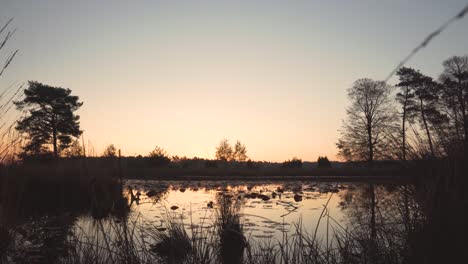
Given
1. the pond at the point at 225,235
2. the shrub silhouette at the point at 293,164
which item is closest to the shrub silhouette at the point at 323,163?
the shrub silhouette at the point at 293,164

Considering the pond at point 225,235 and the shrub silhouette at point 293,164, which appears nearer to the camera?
the pond at point 225,235

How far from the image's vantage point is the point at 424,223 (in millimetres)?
3625

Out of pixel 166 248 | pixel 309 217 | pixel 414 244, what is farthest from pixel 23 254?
pixel 309 217

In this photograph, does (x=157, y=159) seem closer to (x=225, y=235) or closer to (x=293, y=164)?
(x=293, y=164)

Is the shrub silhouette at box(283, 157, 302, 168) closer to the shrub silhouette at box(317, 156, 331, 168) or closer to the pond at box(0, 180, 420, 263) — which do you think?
the shrub silhouette at box(317, 156, 331, 168)

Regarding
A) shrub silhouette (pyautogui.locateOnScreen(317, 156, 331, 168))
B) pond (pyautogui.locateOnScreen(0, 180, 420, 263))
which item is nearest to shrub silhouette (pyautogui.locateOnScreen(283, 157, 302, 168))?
shrub silhouette (pyautogui.locateOnScreen(317, 156, 331, 168))

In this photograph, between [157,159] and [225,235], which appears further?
[157,159]

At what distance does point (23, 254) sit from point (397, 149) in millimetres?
6066

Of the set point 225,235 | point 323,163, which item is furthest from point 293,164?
point 225,235

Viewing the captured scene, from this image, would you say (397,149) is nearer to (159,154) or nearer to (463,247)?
(463,247)

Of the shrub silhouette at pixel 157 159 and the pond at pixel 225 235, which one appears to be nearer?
the pond at pixel 225 235

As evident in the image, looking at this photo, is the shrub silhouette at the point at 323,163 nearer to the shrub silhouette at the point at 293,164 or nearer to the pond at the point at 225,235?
the shrub silhouette at the point at 293,164

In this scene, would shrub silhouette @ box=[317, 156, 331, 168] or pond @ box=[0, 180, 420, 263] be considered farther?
shrub silhouette @ box=[317, 156, 331, 168]

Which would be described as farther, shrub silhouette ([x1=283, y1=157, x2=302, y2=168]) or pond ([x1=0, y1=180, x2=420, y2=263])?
shrub silhouette ([x1=283, y1=157, x2=302, y2=168])
